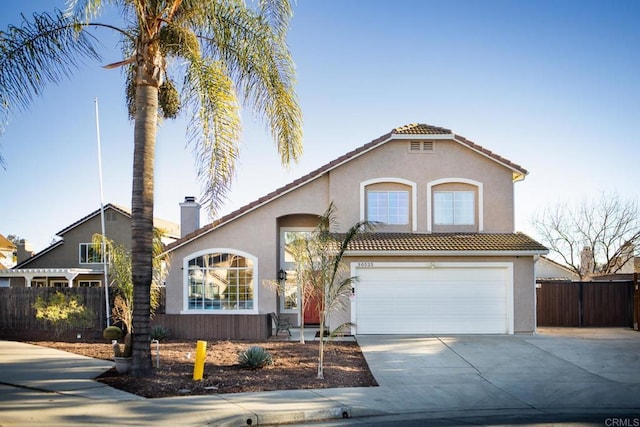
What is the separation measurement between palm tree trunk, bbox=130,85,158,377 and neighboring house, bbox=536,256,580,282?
1092 inches

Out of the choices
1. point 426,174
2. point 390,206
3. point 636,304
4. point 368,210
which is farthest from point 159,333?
point 636,304

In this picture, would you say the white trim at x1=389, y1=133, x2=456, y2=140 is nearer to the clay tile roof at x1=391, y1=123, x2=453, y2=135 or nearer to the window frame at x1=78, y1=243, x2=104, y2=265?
the clay tile roof at x1=391, y1=123, x2=453, y2=135

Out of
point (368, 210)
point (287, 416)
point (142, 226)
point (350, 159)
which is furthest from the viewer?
point (368, 210)

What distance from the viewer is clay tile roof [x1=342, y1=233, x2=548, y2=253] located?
18.9 metres

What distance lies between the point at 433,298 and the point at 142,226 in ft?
36.1

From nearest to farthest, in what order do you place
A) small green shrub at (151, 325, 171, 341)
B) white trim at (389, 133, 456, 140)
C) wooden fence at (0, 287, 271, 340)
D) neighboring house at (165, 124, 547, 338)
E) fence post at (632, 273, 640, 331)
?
small green shrub at (151, 325, 171, 341)
wooden fence at (0, 287, 271, 340)
white trim at (389, 133, 456, 140)
neighboring house at (165, 124, 547, 338)
fence post at (632, 273, 640, 331)

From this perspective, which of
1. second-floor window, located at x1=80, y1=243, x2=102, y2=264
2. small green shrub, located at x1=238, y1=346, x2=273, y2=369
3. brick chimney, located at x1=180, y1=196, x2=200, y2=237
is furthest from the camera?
second-floor window, located at x1=80, y1=243, x2=102, y2=264

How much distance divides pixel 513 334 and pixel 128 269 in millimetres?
12255

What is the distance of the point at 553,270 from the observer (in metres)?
35.1

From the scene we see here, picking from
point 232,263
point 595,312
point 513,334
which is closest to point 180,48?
point 232,263

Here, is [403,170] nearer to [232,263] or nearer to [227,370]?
[232,263]

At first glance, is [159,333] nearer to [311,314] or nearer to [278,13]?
[311,314]

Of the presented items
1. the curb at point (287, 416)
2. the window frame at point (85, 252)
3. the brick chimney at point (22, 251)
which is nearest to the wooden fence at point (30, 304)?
the curb at point (287, 416)

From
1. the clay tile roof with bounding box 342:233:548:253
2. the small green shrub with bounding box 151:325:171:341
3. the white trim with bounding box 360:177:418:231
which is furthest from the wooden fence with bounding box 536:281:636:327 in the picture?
the small green shrub with bounding box 151:325:171:341
